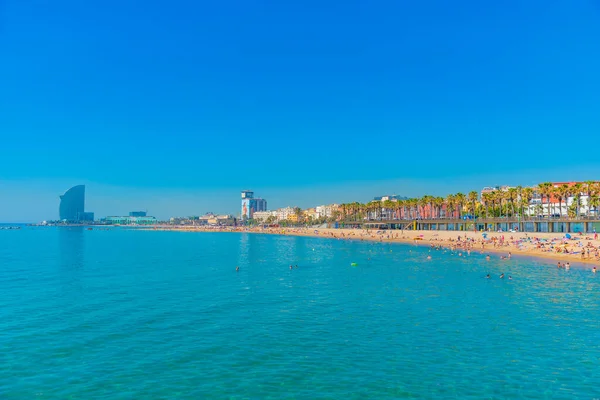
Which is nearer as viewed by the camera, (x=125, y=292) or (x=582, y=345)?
(x=582, y=345)

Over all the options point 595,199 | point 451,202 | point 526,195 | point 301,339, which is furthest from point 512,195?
point 301,339

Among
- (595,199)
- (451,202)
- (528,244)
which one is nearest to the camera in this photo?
(528,244)

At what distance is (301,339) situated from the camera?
69.6ft

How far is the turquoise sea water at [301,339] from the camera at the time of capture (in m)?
15.6

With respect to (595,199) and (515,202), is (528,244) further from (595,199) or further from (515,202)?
(515,202)

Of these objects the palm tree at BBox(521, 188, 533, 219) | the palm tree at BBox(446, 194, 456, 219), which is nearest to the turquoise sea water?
the palm tree at BBox(521, 188, 533, 219)

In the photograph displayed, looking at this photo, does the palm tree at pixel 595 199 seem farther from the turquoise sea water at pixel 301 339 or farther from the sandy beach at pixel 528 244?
the turquoise sea water at pixel 301 339

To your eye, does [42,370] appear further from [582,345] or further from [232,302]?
[582,345]

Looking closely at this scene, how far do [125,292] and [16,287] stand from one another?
40.7 ft

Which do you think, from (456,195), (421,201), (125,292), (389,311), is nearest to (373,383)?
(389,311)

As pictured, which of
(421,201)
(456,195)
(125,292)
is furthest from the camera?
(421,201)

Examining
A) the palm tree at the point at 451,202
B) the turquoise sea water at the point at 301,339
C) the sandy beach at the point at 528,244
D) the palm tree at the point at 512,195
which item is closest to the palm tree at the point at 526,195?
the palm tree at the point at 512,195

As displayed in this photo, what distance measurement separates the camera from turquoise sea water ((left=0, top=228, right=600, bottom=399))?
15.6 m

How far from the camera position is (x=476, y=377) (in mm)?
16250
